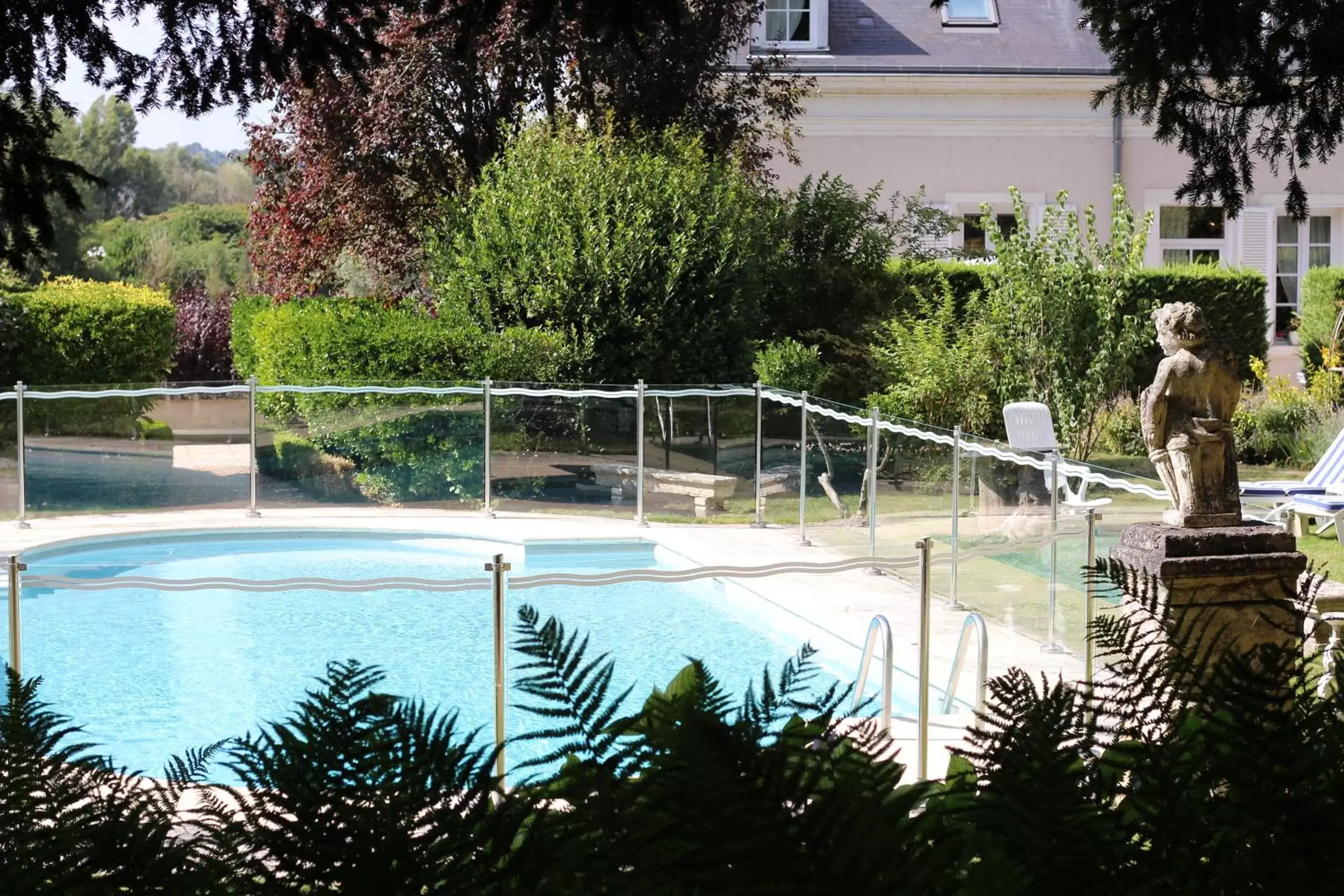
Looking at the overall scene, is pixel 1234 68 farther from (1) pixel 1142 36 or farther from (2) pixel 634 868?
(2) pixel 634 868

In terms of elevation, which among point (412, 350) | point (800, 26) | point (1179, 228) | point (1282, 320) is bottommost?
point (412, 350)

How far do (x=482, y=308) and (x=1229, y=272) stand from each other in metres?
9.16

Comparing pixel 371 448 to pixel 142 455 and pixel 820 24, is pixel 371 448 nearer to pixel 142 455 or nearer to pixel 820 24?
pixel 142 455

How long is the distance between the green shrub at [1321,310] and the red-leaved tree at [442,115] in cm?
652

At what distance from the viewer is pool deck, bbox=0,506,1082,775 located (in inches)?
273

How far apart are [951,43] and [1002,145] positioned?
1.57m

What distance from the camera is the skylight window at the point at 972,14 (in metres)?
20.2

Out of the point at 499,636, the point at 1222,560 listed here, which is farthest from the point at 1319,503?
the point at 499,636

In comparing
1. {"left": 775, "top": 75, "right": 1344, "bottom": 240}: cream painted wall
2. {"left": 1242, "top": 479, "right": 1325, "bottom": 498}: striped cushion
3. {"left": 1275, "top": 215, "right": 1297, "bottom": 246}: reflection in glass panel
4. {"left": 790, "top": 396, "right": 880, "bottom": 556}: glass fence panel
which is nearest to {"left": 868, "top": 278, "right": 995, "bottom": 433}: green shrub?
{"left": 790, "top": 396, "right": 880, "bottom": 556}: glass fence panel

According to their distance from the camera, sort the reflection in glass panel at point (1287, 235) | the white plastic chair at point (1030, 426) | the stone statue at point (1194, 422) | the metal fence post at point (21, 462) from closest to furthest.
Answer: the stone statue at point (1194, 422), the metal fence post at point (21, 462), the white plastic chair at point (1030, 426), the reflection in glass panel at point (1287, 235)

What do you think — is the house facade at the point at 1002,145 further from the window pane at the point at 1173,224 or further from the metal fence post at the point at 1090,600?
the metal fence post at the point at 1090,600

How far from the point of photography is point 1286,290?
782 inches

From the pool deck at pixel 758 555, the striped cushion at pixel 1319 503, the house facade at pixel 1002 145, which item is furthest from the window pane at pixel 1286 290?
the pool deck at pixel 758 555

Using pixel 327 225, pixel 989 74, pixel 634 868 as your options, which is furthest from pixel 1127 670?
pixel 989 74
